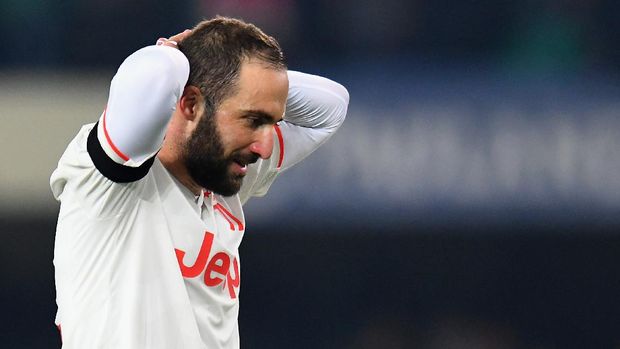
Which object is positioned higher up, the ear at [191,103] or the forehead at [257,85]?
the forehead at [257,85]

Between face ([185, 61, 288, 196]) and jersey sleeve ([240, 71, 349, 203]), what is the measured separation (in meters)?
0.33

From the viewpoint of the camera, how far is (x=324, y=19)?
9.64 feet

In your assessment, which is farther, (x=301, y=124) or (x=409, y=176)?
(x=409, y=176)

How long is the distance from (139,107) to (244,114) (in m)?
0.23

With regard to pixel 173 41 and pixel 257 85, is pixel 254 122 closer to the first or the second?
pixel 257 85

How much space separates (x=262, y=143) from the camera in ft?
4.90

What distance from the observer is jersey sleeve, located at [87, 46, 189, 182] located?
128cm

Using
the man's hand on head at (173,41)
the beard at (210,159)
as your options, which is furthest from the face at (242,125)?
the man's hand on head at (173,41)

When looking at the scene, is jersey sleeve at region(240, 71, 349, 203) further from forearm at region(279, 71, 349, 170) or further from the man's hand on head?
the man's hand on head

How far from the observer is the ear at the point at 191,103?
147cm

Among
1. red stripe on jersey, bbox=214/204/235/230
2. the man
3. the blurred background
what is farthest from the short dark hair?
the blurred background

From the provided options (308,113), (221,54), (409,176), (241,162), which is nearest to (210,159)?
(241,162)

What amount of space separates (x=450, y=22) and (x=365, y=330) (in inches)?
35.9

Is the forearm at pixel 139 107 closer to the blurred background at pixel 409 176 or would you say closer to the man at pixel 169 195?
the man at pixel 169 195
